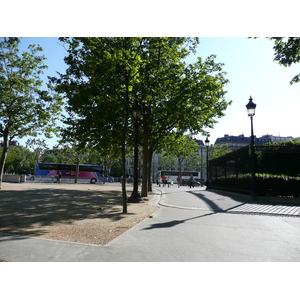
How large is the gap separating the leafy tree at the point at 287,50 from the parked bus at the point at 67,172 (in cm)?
4522

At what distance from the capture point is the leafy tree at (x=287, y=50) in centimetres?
1006

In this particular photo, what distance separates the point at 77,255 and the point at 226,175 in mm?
17340

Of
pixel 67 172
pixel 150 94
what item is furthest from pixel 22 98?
pixel 67 172

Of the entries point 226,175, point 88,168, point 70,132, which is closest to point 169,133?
point 226,175

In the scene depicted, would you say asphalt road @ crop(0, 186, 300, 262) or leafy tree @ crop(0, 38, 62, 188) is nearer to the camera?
asphalt road @ crop(0, 186, 300, 262)

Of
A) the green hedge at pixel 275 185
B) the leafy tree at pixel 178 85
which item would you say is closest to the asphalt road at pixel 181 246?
the green hedge at pixel 275 185

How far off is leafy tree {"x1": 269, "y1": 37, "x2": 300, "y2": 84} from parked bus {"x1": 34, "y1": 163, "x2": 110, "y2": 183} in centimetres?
4522

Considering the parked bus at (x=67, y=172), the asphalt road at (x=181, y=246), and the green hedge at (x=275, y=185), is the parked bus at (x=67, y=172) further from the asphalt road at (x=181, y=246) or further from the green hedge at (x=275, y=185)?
the asphalt road at (x=181, y=246)

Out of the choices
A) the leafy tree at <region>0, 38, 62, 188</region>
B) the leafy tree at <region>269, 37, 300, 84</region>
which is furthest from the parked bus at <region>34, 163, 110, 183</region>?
the leafy tree at <region>269, 37, 300, 84</region>

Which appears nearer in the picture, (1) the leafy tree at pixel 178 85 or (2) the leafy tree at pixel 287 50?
(2) the leafy tree at pixel 287 50

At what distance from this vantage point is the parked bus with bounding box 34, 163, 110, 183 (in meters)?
50.4

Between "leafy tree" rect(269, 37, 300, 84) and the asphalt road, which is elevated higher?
"leafy tree" rect(269, 37, 300, 84)

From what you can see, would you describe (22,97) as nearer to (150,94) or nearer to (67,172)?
(150,94)

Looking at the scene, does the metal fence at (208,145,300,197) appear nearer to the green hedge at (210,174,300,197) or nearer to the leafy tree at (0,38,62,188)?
the green hedge at (210,174,300,197)
